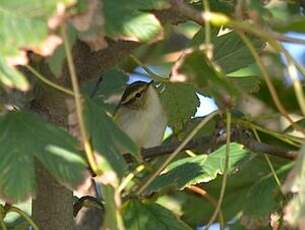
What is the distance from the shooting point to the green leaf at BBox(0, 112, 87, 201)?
0.83 meters

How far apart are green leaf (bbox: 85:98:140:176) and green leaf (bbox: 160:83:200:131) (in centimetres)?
39

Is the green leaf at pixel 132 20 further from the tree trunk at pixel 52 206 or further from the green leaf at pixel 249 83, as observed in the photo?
the green leaf at pixel 249 83

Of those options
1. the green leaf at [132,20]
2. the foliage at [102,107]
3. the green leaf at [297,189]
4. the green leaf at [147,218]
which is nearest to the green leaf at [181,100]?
the foliage at [102,107]

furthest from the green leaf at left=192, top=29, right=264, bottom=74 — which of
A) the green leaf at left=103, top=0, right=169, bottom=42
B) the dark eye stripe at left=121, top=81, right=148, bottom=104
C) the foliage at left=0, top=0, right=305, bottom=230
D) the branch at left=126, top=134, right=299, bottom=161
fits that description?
the green leaf at left=103, top=0, right=169, bottom=42

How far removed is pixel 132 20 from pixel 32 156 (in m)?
0.15

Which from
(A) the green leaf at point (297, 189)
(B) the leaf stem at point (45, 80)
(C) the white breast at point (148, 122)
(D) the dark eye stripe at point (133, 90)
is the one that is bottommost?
(A) the green leaf at point (297, 189)

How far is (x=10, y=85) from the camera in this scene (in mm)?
746

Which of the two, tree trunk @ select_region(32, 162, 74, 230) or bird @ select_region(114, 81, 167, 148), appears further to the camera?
bird @ select_region(114, 81, 167, 148)

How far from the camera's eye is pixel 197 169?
3.76ft

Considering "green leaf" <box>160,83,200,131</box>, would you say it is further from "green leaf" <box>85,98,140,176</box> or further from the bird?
"green leaf" <box>85,98,140,176</box>

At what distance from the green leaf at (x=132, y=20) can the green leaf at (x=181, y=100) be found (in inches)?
15.0

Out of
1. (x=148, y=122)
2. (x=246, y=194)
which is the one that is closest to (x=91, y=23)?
(x=148, y=122)

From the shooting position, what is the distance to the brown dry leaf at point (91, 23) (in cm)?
77

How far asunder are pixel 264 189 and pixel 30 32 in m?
0.58
